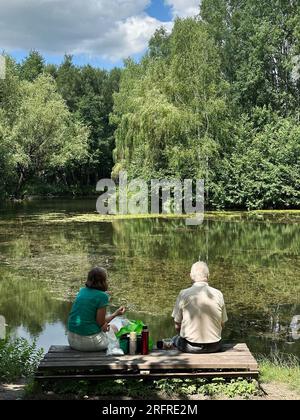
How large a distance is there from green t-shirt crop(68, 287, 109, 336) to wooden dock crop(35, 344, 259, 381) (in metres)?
0.26

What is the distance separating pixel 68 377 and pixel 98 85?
54067 millimetres

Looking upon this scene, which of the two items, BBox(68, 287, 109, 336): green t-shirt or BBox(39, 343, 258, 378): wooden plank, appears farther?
BBox(68, 287, 109, 336): green t-shirt

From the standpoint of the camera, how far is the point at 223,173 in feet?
101

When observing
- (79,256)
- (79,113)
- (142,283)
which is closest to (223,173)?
(79,256)

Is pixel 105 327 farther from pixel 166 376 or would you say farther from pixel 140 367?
pixel 166 376

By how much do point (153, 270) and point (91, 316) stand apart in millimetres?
8032

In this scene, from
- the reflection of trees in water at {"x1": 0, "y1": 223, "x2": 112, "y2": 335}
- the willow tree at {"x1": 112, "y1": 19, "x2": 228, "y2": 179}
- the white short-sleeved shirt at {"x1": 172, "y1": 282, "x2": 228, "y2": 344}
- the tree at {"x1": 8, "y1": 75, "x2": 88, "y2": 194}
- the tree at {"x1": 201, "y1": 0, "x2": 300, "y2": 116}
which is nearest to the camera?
the white short-sleeved shirt at {"x1": 172, "y1": 282, "x2": 228, "y2": 344}

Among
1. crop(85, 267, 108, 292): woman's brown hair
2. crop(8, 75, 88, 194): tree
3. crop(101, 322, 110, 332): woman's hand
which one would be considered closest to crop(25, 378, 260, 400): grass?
crop(101, 322, 110, 332): woman's hand

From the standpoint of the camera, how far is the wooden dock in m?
4.65

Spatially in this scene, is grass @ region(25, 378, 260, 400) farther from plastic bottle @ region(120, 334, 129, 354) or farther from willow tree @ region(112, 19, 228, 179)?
willow tree @ region(112, 19, 228, 179)

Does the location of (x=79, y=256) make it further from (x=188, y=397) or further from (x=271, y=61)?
(x=271, y=61)

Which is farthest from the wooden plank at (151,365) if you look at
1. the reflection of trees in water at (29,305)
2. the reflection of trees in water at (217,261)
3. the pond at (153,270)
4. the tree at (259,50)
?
the tree at (259,50)

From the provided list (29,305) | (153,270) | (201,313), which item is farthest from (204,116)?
(201,313)

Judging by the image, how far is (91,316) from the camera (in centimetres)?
503
